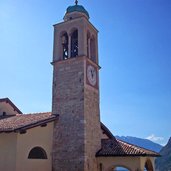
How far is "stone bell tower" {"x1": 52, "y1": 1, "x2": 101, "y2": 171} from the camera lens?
15.6 meters

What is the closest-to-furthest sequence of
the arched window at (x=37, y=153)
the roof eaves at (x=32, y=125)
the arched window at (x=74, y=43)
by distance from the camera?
1. the roof eaves at (x=32, y=125)
2. the arched window at (x=37, y=153)
3. the arched window at (x=74, y=43)

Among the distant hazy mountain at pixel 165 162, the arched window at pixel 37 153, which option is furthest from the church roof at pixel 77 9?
the distant hazy mountain at pixel 165 162

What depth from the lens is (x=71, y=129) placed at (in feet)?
52.5

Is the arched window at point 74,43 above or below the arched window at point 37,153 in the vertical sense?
above

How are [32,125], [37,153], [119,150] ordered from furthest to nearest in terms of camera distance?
1. [119,150]
2. [37,153]
3. [32,125]

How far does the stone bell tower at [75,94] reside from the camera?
1562cm

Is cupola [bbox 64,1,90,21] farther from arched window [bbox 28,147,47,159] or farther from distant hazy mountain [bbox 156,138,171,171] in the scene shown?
distant hazy mountain [bbox 156,138,171,171]

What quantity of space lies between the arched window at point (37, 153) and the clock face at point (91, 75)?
17.7 ft

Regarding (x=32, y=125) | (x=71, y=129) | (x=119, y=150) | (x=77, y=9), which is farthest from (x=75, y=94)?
(x=77, y=9)

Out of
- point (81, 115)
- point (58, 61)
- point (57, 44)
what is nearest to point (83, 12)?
point (57, 44)

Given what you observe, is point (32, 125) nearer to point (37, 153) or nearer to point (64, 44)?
point (37, 153)

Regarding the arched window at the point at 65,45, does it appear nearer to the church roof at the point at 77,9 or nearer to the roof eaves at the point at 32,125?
the church roof at the point at 77,9

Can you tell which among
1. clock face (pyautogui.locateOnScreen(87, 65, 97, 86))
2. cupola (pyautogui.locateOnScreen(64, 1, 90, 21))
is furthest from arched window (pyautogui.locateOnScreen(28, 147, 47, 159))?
cupola (pyautogui.locateOnScreen(64, 1, 90, 21))

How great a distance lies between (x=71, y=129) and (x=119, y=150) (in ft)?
10.4
